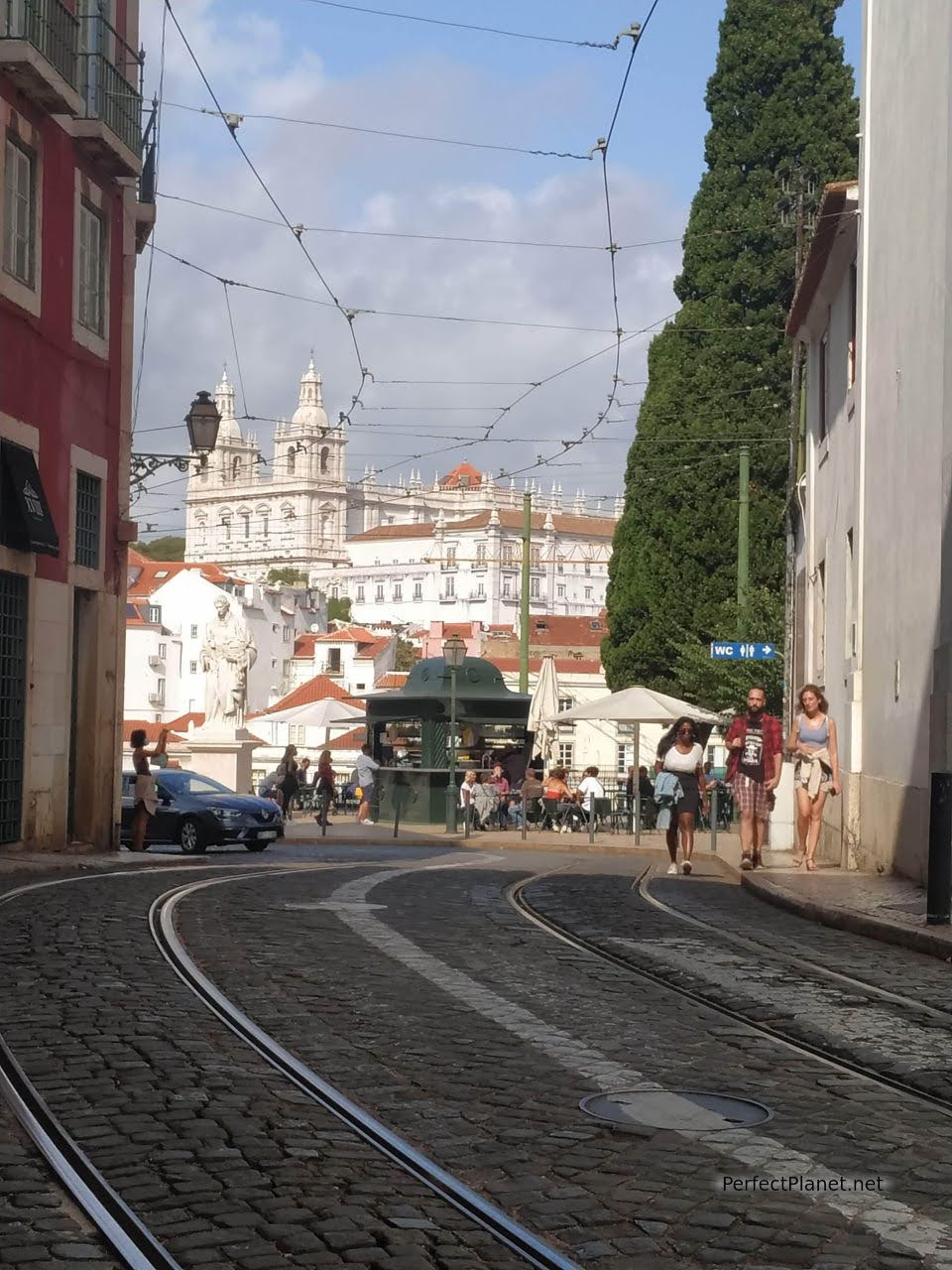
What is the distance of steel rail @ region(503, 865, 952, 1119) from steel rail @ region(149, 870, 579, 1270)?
6.54 feet

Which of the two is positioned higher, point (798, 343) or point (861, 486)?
point (798, 343)

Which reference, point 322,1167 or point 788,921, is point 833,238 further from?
point 322,1167

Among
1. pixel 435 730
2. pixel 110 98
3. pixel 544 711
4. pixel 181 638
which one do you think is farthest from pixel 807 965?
pixel 181 638

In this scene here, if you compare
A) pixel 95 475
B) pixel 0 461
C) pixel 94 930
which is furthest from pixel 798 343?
Result: pixel 94 930

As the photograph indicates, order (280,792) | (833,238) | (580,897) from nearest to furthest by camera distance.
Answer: (580,897) → (833,238) → (280,792)

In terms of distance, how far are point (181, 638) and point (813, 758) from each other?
120824 mm

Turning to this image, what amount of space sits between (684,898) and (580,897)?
1.01 meters

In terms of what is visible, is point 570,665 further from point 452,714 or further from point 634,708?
point 634,708

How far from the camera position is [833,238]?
22594mm

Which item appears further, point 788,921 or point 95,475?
Answer: point 95,475

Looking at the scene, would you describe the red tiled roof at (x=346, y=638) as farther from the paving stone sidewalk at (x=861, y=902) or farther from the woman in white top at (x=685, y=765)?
the paving stone sidewalk at (x=861, y=902)

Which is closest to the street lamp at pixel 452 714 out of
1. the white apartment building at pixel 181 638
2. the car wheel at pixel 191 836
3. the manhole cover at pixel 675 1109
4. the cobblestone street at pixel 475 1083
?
the car wheel at pixel 191 836

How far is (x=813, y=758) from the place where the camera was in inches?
716

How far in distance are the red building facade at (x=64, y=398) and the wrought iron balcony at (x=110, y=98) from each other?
2 centimetres
